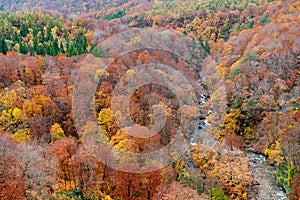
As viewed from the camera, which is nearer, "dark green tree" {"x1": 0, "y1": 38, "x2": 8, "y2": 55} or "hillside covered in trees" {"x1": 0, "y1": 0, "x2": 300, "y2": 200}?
"hillside covered in trees" {"x1": 0, "y1": 0, "x2": 300, "y2": 200}

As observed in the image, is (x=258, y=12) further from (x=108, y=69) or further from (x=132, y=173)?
(x=132, y=173)

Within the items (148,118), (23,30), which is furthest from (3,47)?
(148,118)

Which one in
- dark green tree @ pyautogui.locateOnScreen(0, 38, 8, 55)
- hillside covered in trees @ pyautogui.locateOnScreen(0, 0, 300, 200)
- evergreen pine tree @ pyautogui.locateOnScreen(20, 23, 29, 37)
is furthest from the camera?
evergreen pine tree @ pyautogui.locateOnScreen(20, 23, 29, 37)

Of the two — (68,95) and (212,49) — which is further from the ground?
(68,95)

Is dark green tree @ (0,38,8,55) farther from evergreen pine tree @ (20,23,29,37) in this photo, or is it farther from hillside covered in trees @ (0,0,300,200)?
evergreen pine tree @ (20,23,29,37)

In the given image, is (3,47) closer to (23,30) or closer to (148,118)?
(23,30)

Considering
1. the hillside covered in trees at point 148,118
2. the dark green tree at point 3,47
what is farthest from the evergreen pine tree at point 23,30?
the dark green tree at point 3,47

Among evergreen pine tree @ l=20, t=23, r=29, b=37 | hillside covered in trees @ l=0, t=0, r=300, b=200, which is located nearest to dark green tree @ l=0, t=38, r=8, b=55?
hillside covered in trees @ l=0, t=0, r=300, b=200

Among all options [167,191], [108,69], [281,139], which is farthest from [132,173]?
[108,69]
